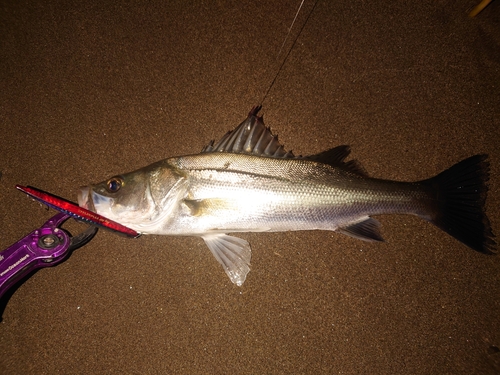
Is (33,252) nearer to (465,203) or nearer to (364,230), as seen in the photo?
(364,230)

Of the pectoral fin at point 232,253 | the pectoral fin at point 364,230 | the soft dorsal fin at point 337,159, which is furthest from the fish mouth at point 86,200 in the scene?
the pectoral fin at point 364,230

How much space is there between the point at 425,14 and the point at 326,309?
228 centimetres

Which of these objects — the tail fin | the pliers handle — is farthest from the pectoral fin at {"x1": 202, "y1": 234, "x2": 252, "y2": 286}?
the tail fin

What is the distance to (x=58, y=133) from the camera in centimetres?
214

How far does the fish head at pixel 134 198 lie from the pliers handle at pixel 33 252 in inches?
7.4

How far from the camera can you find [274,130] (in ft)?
6.95

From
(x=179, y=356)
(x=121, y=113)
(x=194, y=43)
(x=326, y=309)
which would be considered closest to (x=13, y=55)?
(x=121, y=113)

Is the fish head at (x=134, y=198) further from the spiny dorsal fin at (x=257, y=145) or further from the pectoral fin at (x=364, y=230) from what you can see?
the pectoral fin at (x=364, y=230)

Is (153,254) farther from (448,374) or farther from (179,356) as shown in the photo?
(448,374)

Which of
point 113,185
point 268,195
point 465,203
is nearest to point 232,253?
point 268,195

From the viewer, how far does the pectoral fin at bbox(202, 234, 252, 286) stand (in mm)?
1876

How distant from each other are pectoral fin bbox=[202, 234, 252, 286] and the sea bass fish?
0.09 meters

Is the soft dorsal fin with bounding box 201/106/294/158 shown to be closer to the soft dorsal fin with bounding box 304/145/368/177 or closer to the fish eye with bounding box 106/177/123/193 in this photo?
the soft dorsal fin with bounding box 304/145/368/177

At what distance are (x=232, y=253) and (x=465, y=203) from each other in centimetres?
149
